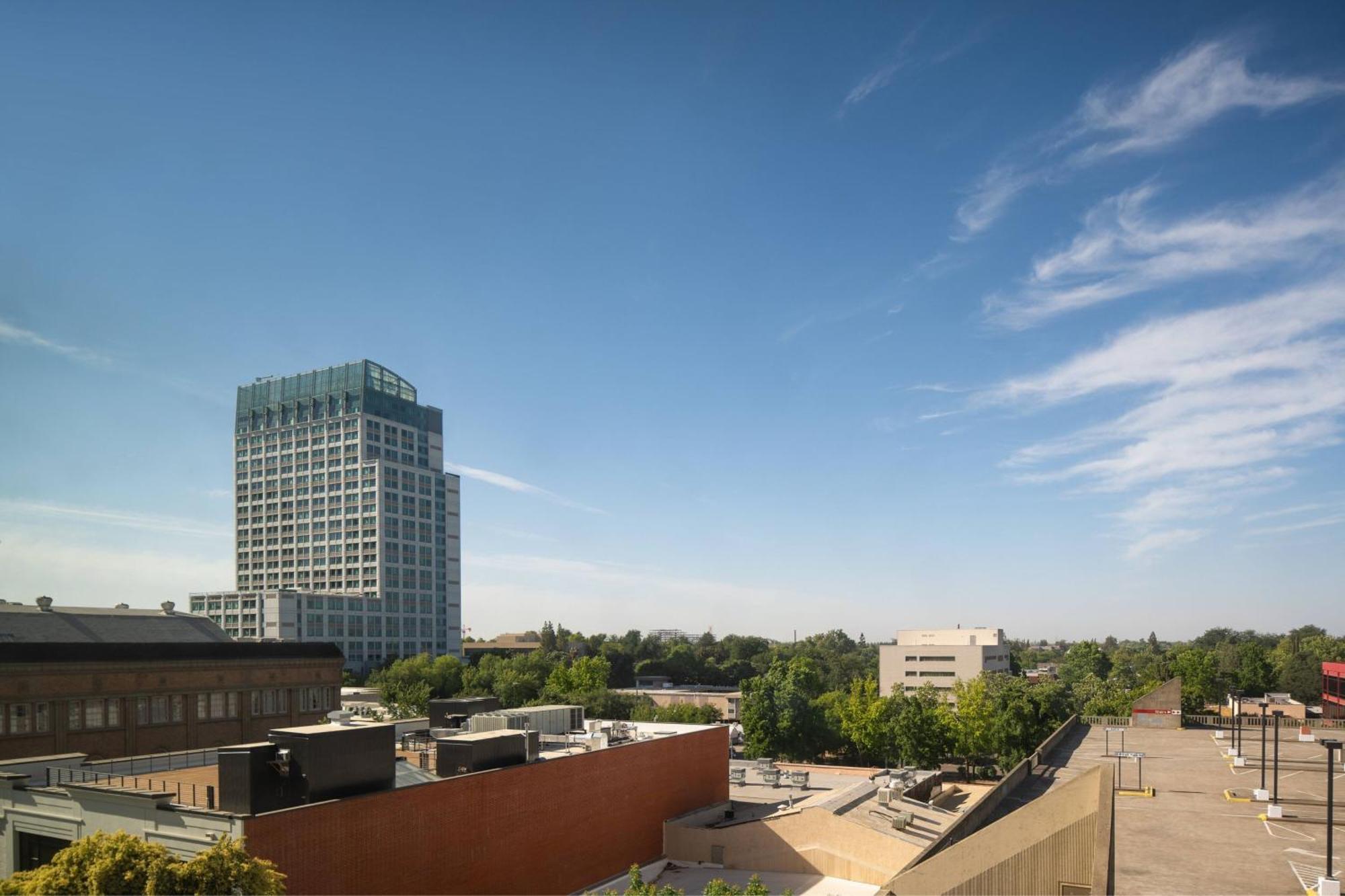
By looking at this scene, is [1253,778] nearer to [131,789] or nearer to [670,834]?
[670,834]

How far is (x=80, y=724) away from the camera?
132 ft

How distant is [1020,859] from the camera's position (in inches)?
820

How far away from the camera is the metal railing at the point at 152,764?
3123cm

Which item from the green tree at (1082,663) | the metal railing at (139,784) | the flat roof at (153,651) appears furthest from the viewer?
the green tree at (1082,663)

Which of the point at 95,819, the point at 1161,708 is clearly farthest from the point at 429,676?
the point at 95,819

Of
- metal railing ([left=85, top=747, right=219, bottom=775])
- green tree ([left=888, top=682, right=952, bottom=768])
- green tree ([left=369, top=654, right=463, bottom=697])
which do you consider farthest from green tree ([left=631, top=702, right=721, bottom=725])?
metal railing ([left=85, top=747, right=219, bottom=775])

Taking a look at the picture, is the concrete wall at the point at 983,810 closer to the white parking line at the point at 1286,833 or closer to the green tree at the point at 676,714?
the white parking line at the point at 1286,833

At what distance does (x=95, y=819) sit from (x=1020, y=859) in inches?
998

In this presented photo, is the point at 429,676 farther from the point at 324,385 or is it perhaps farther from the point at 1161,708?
the point at 1161,708

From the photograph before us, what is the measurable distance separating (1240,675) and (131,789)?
142 metres

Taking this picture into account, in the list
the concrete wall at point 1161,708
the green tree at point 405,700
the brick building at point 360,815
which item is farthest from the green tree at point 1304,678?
the brick building at point 360,815

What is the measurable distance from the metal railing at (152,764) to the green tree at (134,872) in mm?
14063

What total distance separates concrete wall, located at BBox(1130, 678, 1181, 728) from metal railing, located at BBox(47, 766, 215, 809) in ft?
177

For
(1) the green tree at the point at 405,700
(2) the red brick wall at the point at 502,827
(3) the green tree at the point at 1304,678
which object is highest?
(2) the red brick wall at the point at 502,827
